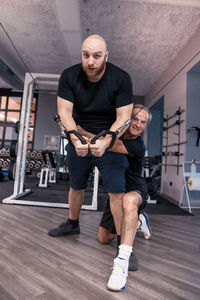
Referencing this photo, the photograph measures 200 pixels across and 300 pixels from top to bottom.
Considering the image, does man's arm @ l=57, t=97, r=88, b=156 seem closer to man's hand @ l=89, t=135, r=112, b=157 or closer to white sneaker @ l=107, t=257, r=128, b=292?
man's hand @ l=89, t=135, r=112, b=157

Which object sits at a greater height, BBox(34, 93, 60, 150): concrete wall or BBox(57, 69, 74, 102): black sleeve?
BBox(34, 93, 60, 150): concrete wall

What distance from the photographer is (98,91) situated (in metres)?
1.08

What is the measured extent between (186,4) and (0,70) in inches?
160

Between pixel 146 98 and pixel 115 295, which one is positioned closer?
pixel 115 295

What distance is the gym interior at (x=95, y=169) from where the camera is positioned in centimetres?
95

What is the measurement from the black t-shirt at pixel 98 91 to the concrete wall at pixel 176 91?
8.43 ft

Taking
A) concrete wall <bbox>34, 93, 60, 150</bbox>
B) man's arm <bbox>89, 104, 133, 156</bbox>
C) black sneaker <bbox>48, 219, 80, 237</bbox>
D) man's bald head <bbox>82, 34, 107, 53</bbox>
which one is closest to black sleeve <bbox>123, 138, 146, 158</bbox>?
man's arm <bbox>89, 104, 133, 156</bbox>

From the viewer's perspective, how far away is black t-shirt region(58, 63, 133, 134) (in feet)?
3.52

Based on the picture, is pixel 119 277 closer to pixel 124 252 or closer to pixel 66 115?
pixel 124 252

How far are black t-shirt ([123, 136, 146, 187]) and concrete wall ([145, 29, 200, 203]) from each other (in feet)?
7.61

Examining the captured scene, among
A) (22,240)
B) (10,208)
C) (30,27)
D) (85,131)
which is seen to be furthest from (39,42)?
(22,240)

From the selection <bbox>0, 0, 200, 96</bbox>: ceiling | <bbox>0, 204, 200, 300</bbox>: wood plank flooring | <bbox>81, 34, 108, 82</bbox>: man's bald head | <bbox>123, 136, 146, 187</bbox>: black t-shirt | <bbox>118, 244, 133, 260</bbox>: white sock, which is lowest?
<bbox>0, 204, 200, 300</bbox>: wood plank flooring

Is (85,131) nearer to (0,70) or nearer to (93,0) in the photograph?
(93,0)

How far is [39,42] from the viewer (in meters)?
3.96
